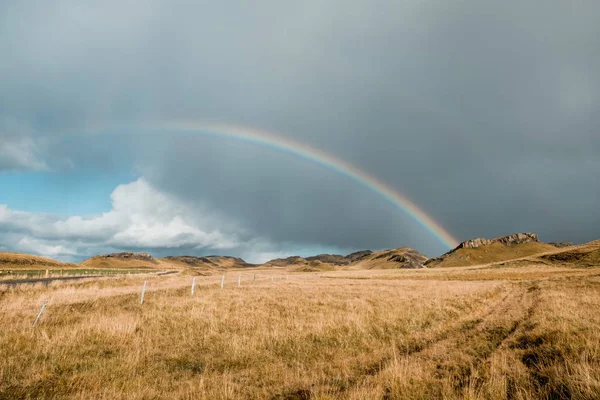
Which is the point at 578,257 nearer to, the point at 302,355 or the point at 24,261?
the point at 302,355

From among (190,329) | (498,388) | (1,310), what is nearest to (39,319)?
(1,310)

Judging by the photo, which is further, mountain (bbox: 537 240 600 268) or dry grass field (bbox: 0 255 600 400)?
mountain (bbox: 537 240 600 268)

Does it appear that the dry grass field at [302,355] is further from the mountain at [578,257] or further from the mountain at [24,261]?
the mountain at [24,261]

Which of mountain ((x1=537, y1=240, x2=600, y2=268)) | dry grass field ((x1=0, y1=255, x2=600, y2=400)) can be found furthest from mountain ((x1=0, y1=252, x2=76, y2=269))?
mountain ((x1=537, y1=240, x2=600, y2=268))

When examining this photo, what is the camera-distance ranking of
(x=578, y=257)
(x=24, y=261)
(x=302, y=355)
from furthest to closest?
1. (x=24, y=261)
2. (x=578, y=257)
3. (x=302, y=355)

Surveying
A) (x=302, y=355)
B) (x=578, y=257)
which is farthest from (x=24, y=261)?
(x=578, y=257)

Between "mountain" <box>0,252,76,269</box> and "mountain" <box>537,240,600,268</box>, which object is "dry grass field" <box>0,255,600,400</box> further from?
"mountain" <box>0,252,76,269</box>

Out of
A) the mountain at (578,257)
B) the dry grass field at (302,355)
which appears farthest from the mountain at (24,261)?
the mountain at (578,257)

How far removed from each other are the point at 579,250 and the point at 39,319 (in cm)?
14988

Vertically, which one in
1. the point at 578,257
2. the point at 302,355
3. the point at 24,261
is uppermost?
the point at 578,257

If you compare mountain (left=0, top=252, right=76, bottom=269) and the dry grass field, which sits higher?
mountain (left=0, top=252, right=76, bottom=269)

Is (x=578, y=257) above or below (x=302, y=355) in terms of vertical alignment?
above

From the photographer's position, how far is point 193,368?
9.02 meters

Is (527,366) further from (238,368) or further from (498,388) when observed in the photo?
(238,368)
